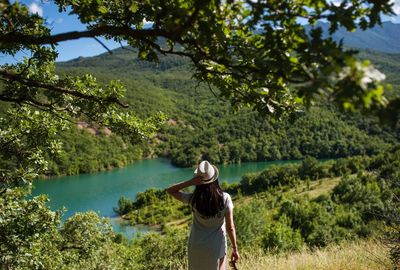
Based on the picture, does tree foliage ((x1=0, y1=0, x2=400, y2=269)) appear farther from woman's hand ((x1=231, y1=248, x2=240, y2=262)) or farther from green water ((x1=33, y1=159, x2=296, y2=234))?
green water ((x1=33, y1=159, x2=296, y2=234))

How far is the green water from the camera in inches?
2148

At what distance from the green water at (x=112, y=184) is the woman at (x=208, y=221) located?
149 feet

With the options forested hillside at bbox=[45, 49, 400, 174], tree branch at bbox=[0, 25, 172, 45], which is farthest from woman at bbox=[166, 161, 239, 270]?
forested hillside at bbox=[45, 49, 400, 174]

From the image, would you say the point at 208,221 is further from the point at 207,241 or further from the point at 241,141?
the point at 241,141

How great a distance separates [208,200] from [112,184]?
231 feet

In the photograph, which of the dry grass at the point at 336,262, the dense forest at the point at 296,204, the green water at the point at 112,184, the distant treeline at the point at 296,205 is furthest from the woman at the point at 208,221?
the green water at the point at 112,184

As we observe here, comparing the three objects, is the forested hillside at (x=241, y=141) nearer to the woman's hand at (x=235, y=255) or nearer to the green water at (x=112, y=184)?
the green water at (x=112, y=184)

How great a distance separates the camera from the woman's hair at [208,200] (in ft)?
10.9

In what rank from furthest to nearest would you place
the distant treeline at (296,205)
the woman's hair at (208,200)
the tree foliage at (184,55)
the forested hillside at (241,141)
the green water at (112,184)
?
the forested hillside at (241,141), the green water at (112,184), the distant treeline at (296,205), the woman's hair at (208,200), the tree foliage at (184,55)

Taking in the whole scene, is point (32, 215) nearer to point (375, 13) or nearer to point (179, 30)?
point (179, 30)

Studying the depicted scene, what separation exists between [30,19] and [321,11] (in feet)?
6.43

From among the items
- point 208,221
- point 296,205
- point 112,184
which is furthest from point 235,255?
point 112,184

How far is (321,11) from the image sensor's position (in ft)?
6.33

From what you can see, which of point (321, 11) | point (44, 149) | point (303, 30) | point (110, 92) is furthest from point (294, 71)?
point (44, 149)
